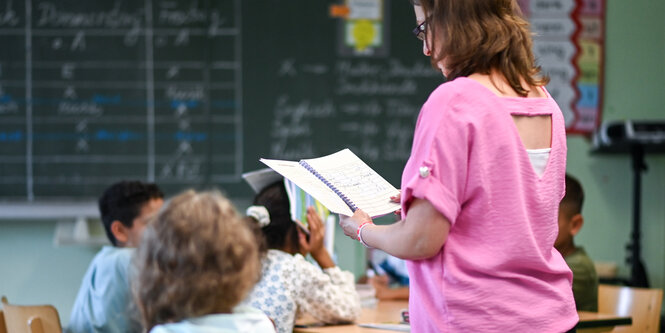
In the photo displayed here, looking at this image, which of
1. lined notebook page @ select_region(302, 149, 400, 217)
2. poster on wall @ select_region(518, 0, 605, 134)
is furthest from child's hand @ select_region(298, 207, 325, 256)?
poster on wall @ select_region(518, 0, 605, 134)

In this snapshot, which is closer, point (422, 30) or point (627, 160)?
point (422, 30)

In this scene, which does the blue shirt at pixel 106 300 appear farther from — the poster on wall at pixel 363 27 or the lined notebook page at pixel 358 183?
the poster on wall at pixel 363 27

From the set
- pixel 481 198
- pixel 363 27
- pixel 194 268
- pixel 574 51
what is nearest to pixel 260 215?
pixel 481 198

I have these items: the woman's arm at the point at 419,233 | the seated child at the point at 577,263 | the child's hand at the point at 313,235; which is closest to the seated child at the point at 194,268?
the woman's arm at the point at 419,233

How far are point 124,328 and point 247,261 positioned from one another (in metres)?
1.73

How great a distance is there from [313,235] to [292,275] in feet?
0.67

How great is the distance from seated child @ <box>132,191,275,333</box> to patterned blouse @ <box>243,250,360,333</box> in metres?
1.35

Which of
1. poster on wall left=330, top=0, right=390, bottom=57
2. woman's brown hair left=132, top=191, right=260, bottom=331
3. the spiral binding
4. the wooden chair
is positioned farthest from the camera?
poster on wall left=330, top=0, right=390, bottom=57

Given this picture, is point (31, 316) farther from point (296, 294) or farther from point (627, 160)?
point (627, 160)

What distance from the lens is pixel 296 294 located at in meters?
2.64

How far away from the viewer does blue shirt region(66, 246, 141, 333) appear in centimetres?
285

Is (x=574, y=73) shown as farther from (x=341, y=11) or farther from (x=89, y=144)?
(x=89, y=144)

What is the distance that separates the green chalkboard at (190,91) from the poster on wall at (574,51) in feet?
2.57

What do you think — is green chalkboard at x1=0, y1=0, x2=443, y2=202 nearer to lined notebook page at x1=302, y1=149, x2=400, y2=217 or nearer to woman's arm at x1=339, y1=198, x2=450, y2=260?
lined notebook page at x1=302, y1=149, x2=400, y2=217
